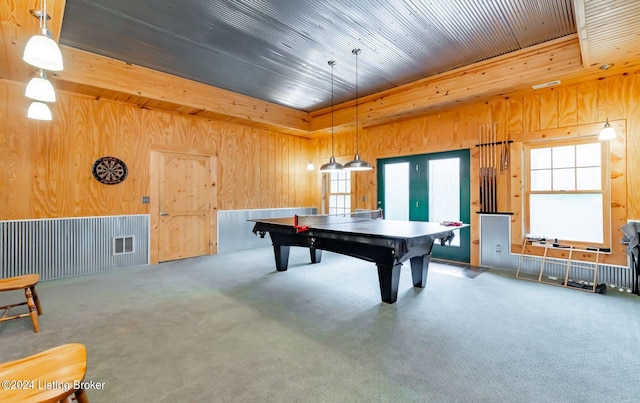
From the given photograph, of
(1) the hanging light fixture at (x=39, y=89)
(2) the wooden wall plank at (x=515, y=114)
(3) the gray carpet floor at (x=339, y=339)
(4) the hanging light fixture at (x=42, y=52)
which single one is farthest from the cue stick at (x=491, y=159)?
(1) the hanging light fixture at (x=39, y=89)

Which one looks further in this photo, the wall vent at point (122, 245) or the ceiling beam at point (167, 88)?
the wall vent at point (122, 245)

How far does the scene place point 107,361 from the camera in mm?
2145

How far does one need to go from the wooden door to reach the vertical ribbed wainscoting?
1.20 feet

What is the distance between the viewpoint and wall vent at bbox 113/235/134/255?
4.82 m

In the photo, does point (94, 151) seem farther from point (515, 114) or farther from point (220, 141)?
point (515, 114)

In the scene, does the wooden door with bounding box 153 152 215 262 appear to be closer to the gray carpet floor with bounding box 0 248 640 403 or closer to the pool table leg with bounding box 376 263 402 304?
the gray carpet floor with bounding box 0 248 640 403

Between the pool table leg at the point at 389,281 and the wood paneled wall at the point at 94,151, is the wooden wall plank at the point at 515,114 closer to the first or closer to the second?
the pool table leg at the point at 389,281

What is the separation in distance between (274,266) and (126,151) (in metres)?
3.17

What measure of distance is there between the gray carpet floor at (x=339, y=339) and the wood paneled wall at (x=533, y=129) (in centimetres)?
125

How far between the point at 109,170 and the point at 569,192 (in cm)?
710

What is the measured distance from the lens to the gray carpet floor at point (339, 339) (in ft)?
6.05

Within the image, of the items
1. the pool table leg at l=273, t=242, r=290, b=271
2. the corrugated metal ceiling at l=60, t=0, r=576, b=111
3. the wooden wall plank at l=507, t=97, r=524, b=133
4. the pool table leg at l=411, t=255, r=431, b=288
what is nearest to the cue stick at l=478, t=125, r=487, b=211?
the wooden wall plank at l=507, t=97, r=524, b=133

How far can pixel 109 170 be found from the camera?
Answer: 478 centimetres

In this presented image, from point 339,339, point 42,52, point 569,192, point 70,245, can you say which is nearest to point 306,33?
point 42,52
